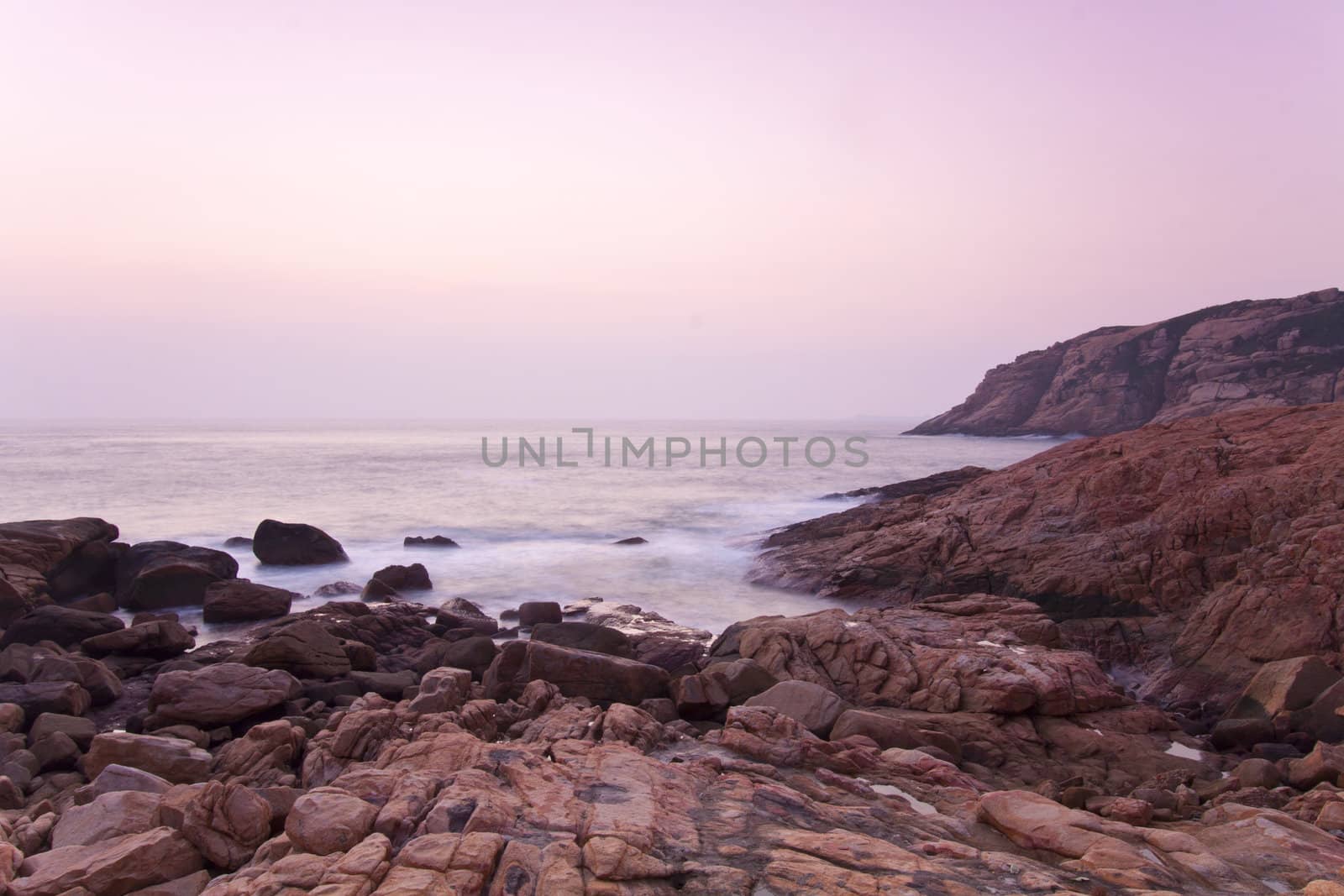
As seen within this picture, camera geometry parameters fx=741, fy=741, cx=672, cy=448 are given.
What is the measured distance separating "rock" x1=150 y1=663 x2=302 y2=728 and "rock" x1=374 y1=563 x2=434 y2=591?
380 inches

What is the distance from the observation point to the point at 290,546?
72.0 ft

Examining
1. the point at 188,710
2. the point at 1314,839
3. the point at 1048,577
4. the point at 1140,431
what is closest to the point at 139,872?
the point at 188,710

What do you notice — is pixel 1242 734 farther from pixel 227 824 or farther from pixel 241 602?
pixel 241 602

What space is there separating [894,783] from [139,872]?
594cm

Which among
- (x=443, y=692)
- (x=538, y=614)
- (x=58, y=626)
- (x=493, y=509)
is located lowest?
(x=493, y=509)

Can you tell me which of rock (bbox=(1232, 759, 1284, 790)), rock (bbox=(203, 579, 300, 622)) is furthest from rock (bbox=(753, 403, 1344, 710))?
rock (bbox=(203, 579, 300, 622))

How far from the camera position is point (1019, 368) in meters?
107

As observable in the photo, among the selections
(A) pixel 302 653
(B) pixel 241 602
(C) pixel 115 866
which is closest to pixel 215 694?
(A) pixel 302 653

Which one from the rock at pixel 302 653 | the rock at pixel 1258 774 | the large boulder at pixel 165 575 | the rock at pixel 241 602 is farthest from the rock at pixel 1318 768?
the large boulder at pixel 165 575

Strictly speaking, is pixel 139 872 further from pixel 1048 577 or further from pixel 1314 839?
pixel 1048 577

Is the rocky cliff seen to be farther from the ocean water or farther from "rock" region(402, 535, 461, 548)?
"rock" region(402, 535, 461, 548)

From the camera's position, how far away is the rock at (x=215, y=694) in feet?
28.7

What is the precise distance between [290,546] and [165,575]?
5.36 meters

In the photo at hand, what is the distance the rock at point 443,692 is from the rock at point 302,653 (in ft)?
10.5
